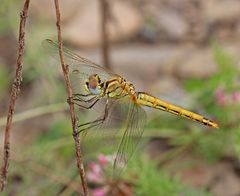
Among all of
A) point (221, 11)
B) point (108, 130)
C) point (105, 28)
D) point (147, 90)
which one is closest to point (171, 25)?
point (221, 11)

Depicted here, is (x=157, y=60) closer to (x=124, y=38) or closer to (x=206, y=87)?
(x=124, y=38)

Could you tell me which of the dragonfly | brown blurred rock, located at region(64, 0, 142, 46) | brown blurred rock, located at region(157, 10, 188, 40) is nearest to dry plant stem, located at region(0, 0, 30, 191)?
the dragonfly

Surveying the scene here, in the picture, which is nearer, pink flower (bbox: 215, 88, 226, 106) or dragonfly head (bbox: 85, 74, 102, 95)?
dragonfly head (bbox: 85, 74, 102, 95)

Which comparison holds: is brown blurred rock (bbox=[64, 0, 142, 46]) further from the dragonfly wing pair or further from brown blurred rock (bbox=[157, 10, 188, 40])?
the dragonfly wing pair

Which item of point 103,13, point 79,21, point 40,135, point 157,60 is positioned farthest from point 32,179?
point 79,21

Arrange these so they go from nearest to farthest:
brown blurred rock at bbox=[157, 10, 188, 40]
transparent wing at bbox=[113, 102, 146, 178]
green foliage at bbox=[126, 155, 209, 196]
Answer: transparent wing at bbox=[113, 102, 146, 178]
green foliage at bbox=[126, 155, 209, 196]
brown blurred rock at bbox=[157, 10, 188, 40]

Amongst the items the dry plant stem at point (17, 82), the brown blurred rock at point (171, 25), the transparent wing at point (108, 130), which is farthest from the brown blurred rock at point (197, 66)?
the dry plant stem at point (17, 82)
